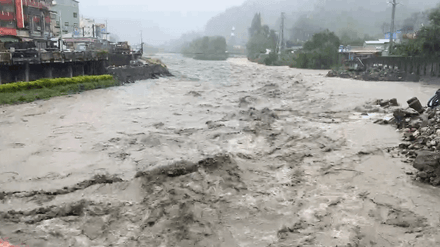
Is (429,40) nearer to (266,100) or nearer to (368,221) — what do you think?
(266,100)

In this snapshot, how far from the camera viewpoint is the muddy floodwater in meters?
7.39

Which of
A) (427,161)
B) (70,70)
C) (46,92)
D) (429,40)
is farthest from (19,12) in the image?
(427,161)

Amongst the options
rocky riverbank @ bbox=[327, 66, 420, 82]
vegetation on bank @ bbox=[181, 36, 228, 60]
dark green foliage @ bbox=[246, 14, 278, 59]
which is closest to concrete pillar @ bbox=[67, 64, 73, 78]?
rocky riverbank @ bbox=[327, 66, 420, 82]

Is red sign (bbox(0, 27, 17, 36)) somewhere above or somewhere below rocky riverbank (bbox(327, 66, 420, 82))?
above

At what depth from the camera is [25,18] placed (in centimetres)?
4622

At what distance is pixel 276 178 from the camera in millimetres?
10250

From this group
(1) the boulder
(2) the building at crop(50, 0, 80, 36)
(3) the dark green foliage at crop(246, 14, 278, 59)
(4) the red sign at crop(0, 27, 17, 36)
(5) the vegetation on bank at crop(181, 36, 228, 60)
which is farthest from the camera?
(5) the vegetation on bank at crop(181, 36, 228, 60)

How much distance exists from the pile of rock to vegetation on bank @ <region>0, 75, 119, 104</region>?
819 inches

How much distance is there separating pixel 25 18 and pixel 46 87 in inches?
1088

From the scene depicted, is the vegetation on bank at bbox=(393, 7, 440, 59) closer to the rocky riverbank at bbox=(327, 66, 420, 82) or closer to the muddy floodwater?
the rocky riverbank at bbox=(327, 66, 420, 82)

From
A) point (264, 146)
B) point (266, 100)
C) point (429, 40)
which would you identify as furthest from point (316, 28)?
point (264, 146)

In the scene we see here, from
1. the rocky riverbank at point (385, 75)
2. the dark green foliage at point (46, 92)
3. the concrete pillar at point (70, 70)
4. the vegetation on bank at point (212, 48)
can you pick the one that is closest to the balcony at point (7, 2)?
the concrete pillar at point (70, 70)

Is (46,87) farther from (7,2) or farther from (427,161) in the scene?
(7,2)

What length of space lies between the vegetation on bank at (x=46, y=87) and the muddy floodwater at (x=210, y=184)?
3930mm
